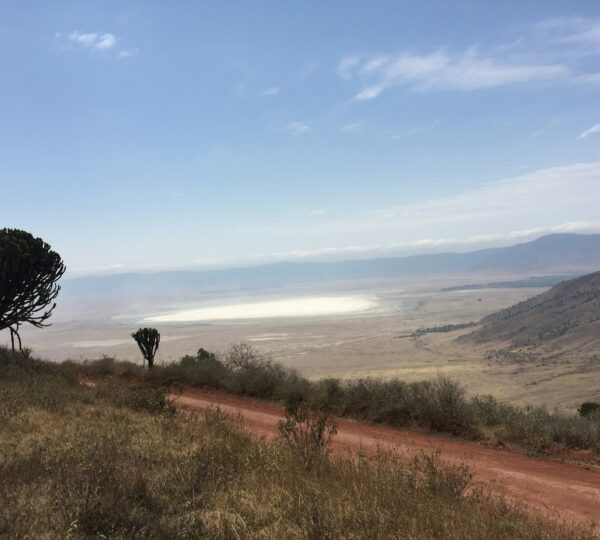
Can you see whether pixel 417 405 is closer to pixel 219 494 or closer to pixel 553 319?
pixel 219 494

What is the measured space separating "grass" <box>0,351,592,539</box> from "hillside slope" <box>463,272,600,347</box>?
73.8 meters

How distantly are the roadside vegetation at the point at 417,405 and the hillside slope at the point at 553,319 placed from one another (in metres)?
66.5

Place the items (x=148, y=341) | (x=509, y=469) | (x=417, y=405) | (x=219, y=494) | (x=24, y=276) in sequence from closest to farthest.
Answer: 1. (x=219, y=494)
2. (x=509, y=469)
3. (x=417, y=405)
4. (x=24, y=276)
5. (x=148, y=341)

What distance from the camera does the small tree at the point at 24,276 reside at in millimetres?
17422

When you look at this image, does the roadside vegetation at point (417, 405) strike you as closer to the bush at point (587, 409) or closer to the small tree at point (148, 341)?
the bush at point (587, 409)

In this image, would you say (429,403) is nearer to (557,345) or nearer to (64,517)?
(64,517)

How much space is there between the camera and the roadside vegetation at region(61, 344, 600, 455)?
9.53m

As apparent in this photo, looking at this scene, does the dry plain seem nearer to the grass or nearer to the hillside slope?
the hillside slope

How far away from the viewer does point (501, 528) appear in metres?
4.24

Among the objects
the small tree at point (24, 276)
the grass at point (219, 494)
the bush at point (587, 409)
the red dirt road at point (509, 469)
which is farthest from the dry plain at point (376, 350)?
the grass at point (219, 494)

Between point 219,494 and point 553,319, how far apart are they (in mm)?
90766

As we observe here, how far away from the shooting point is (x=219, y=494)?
4.92 meters

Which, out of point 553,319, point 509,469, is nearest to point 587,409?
point 509,469

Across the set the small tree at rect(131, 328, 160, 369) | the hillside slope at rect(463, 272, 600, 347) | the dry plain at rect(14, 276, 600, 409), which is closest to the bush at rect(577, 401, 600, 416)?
the dry plain at rect(14, 276, 600, 409)
